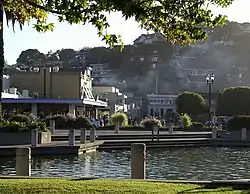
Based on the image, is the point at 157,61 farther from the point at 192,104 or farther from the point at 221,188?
the point at 221,188

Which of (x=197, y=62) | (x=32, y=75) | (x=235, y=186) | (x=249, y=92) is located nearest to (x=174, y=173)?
(x=235, y=186)

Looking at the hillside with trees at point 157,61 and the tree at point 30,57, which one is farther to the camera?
the hillside with trees at point 157,61

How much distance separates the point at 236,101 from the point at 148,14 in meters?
77.8

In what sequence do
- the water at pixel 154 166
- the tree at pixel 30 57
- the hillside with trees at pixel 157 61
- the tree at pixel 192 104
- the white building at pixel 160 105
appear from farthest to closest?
the hillside with trees at pixel 157 61 → the tree at pixel 30 57 → the white building at pixel 160 105 → the tree at pixel 192 104 → the water at pixel 154 166

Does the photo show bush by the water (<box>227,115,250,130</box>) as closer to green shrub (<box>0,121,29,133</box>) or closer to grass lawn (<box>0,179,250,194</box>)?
green shrub (<box>0,121,29,133</box>)

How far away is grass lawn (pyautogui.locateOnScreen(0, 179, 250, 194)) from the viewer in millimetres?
11234

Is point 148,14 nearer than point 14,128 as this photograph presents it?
Yes

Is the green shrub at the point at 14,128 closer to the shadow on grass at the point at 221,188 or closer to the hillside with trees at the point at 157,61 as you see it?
the shadow on grass at the point at 221,188

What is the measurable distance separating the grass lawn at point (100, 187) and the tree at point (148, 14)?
10.1 feet

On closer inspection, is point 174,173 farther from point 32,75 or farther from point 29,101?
point 32,75

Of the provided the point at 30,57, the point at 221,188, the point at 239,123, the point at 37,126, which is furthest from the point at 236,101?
the point at 30,57

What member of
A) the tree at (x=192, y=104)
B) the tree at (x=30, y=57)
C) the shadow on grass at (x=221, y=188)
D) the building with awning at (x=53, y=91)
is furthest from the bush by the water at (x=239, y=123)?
the tree at (x=30, y=57)

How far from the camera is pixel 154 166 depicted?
22.2 meters

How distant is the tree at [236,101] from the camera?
3327 inches
